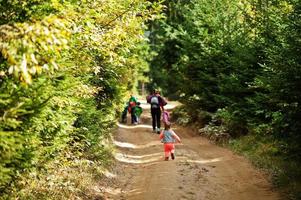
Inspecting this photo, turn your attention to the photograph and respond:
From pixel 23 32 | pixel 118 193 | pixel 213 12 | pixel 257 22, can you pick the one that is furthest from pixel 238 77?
pixel 23 32

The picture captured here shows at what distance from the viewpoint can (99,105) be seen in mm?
16406

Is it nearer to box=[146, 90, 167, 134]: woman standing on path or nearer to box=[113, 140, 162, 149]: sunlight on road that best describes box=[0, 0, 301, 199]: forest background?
box=[146, 90, 167, 134]: woman standing on path

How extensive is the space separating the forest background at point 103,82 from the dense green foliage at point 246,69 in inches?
2.1

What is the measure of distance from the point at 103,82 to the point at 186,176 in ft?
17.1

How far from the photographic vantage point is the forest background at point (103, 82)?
5840mm

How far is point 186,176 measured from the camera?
12.6 m

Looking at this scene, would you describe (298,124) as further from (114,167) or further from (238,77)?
(238,77)

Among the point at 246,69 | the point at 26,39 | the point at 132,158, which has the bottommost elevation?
the point at 132,158

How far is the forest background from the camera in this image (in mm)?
5840

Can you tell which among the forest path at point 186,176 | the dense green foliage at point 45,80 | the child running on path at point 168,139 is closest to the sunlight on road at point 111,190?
the forest path at point 186,176

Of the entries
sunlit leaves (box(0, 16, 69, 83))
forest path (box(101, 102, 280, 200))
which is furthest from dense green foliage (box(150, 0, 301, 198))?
sunlit leaves (box(0, 16, 69, 83))

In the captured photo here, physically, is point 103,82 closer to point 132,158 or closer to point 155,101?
point 132,158

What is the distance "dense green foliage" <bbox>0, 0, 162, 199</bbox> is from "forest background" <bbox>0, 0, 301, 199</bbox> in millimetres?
24

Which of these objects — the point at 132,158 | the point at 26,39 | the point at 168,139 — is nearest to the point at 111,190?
the point at 168,139
